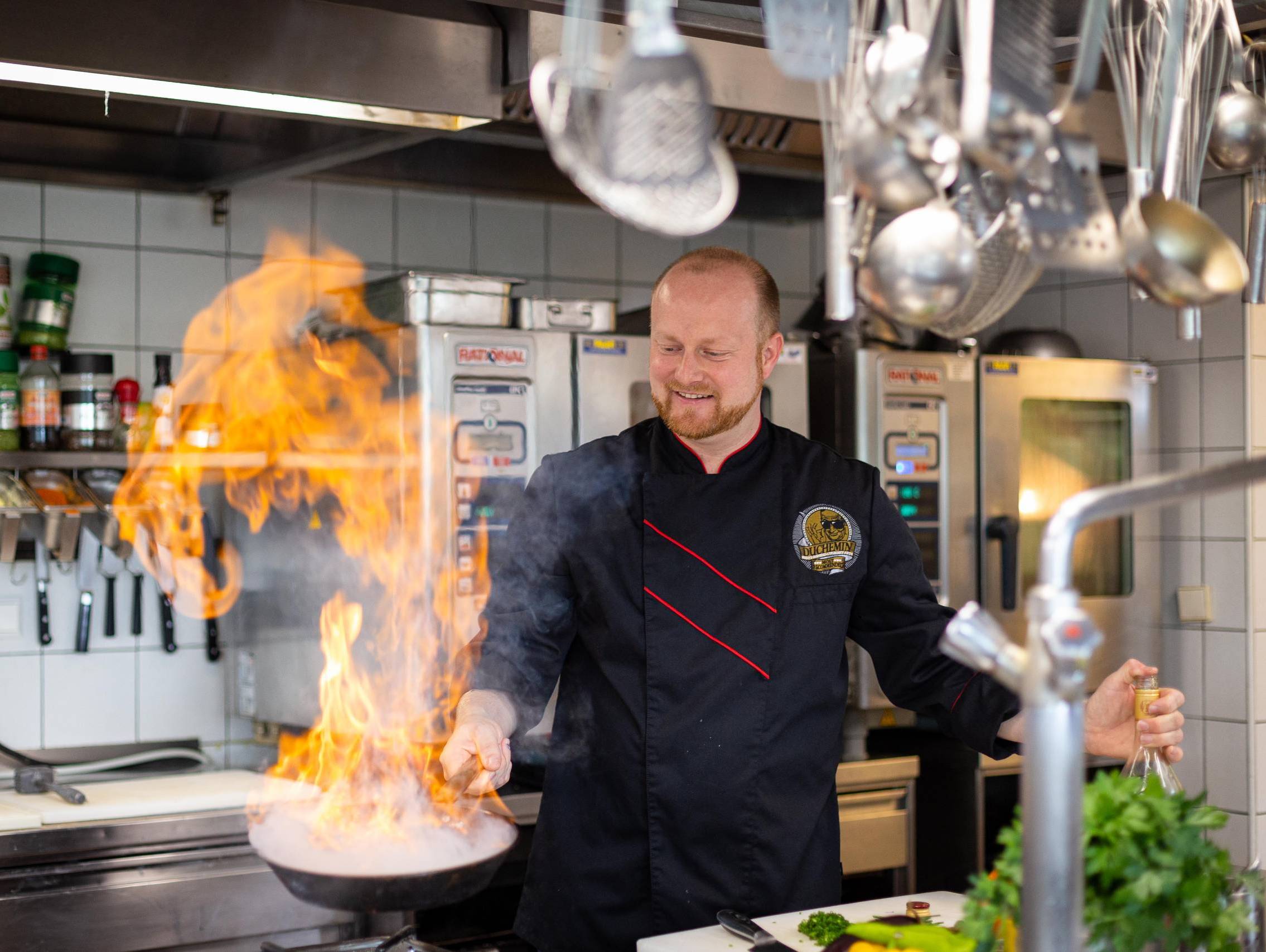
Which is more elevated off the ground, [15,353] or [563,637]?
[15,353]

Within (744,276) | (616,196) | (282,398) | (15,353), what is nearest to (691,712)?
(744,276)

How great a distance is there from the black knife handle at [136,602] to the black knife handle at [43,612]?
176 millimetres

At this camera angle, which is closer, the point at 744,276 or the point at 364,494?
the point at 744,276

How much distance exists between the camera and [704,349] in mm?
2012

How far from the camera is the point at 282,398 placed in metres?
3.08

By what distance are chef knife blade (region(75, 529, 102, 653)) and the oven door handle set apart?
82.2 inches

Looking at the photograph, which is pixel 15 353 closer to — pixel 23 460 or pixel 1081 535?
pixel 23 460

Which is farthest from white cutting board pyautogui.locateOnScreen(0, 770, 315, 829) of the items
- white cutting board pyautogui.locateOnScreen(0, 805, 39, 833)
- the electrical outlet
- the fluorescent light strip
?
the electrical outlet

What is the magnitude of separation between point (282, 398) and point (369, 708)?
31.0 inches

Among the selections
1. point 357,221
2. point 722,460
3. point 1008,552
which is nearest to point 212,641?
point 357,221

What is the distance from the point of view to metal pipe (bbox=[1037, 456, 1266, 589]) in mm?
963

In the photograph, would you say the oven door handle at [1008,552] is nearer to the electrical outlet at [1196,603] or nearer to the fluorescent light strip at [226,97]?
the electrical outlet at [1196,603]

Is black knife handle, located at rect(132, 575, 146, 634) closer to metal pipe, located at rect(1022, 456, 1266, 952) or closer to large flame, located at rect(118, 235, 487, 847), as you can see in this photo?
large flame, located at rect(118, 235, 487, 847)

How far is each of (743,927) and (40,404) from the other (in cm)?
197
